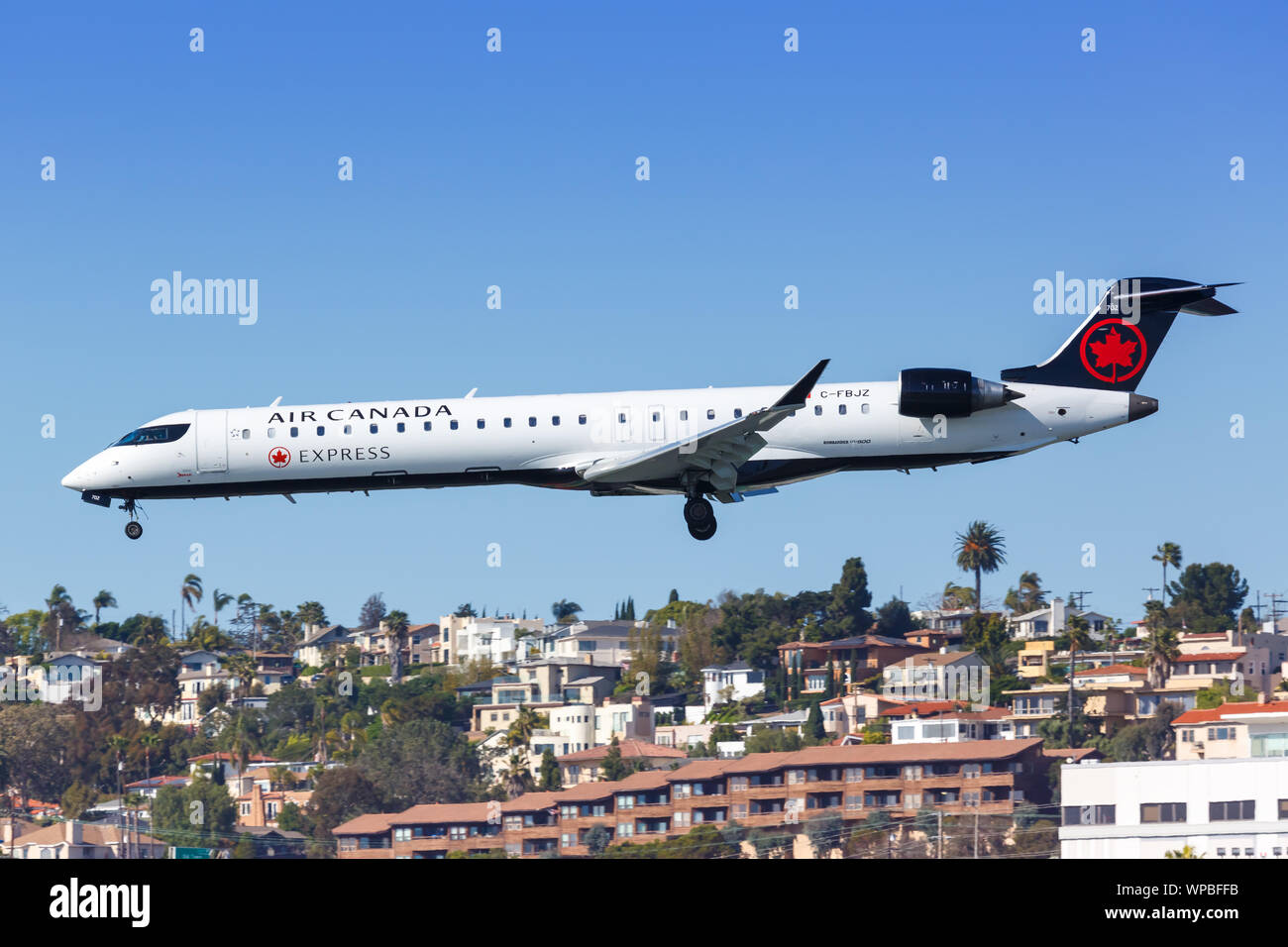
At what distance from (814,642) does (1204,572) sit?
37.1 metres

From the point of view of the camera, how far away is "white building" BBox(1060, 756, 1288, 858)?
144ft

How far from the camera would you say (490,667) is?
341 ft

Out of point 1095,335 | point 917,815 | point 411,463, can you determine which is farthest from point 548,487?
point 917,815

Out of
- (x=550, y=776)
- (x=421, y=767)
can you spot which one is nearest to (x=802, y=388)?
(x=550, y=776)

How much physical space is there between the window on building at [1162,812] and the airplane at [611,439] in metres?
14.8

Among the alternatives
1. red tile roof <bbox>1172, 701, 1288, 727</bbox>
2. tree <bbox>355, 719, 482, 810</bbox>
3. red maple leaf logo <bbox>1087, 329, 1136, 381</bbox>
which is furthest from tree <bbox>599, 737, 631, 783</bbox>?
red maple leaf logo <bbox>1087, 329, 1136, 381</bbox>

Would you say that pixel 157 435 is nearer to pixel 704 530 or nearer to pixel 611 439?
pixel 611 439

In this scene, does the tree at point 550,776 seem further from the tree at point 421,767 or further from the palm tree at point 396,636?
the palm tree at point 396,636

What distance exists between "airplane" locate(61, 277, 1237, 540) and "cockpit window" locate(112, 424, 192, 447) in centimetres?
4

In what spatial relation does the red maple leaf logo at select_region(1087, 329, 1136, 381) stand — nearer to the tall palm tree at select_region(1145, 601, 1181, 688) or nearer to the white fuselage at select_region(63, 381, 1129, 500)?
the white fuselage at select_region(63, 381, 1129, 500)

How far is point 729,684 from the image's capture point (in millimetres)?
102625

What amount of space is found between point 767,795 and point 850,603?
5189 centimetres

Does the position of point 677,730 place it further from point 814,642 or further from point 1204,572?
point 1204,572

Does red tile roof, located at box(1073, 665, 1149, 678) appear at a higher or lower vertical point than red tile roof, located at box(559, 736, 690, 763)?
higher
